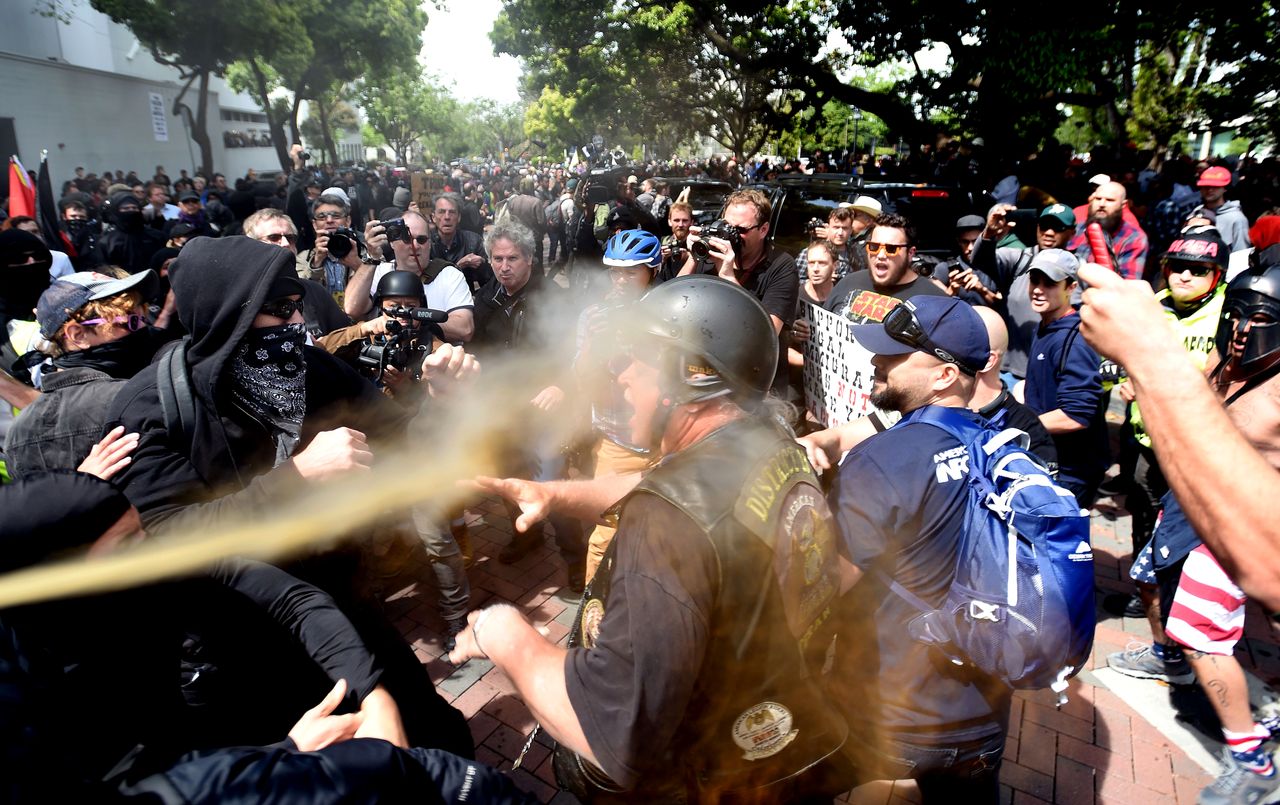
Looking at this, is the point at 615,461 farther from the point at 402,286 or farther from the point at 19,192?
the point at 19,192

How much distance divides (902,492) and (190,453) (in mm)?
2352

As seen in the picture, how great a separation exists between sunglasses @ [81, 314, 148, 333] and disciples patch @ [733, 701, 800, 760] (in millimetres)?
3229

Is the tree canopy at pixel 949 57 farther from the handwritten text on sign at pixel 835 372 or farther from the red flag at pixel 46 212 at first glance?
the red flag at pixel 46 212

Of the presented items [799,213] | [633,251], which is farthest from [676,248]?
[799,213]

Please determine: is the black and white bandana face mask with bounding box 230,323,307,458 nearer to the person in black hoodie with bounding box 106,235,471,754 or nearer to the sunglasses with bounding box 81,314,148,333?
the person in black hoodie with bounding box 106,235,471,754

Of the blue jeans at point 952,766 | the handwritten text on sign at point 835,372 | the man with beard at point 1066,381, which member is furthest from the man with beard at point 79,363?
the man with beard at point 1066,381

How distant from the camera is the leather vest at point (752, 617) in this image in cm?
154

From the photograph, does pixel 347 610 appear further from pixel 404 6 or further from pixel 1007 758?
pixel 404 6

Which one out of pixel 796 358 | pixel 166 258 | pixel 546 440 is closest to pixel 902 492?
pixel 546 440

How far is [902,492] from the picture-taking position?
2045mm

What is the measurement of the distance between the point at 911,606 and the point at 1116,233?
5347mm

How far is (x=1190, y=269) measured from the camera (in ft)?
14.1

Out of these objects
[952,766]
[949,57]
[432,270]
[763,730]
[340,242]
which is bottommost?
[952,766]

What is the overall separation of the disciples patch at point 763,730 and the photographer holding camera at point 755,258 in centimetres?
303
